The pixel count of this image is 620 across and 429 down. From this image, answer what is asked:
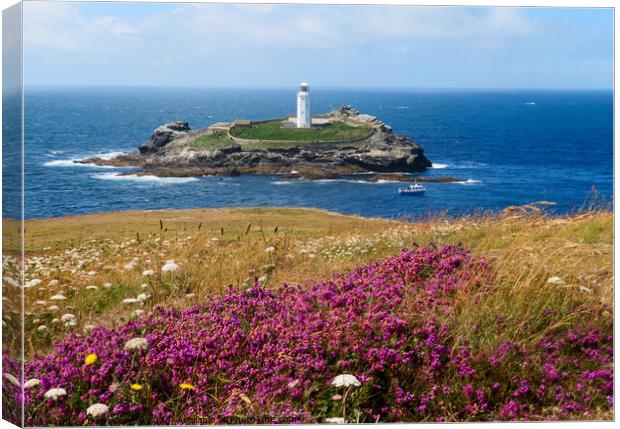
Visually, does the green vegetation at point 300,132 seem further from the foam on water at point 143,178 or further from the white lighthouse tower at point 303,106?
the foam on water at point 143,178

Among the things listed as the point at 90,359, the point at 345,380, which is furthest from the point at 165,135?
the point at 345,380

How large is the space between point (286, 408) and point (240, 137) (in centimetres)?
247

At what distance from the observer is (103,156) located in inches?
280

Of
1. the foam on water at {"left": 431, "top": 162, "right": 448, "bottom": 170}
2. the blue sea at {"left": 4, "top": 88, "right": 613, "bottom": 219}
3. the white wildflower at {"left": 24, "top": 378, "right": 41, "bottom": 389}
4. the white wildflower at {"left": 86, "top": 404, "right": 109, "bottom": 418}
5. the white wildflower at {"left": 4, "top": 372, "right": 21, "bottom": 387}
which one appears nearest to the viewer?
the white wildflower at {"left": 86, "top": 404, "right": 109, "bottom": 418}

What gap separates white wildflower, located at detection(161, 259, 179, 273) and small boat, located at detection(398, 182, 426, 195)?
2.09 metres

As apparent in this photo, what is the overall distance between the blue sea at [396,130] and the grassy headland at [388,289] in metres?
0.17

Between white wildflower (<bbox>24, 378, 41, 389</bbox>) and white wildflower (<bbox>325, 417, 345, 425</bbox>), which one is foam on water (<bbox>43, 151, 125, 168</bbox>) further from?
white wildflower (<bbox>325, 417, 345, 425</bbox>)

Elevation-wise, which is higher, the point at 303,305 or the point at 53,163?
A: the point at 53,163

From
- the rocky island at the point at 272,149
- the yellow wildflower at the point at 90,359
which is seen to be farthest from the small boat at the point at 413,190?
the yellow wildflower at the point at 90,359

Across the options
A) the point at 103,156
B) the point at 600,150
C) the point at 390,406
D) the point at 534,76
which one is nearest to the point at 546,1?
the point at 534,76

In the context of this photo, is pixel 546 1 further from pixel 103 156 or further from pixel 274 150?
pixel 103 156

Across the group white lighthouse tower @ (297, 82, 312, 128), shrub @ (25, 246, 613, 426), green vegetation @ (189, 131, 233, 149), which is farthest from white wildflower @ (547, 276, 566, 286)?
green vegetation @ (189, 131, 233, 149)

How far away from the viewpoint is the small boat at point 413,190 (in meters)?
7.08

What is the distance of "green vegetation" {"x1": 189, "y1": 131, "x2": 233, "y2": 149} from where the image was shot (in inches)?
271
